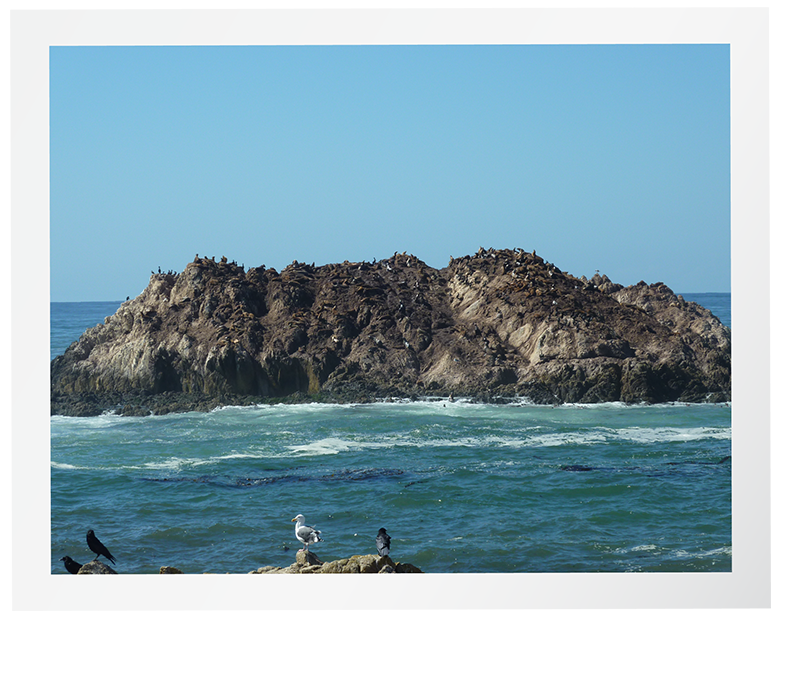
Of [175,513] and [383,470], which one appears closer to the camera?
[175,513]

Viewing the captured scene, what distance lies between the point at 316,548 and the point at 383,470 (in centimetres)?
261

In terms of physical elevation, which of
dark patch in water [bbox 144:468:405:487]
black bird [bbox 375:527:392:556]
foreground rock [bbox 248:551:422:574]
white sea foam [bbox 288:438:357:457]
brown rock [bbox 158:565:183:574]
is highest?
white sea foam [bbox 288:438:357:457]

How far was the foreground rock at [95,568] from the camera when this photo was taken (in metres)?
7.68

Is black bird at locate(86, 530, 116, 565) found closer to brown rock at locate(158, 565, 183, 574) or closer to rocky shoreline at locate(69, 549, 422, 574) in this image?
rocky shoreline at locate(69, 549, 422, 574)

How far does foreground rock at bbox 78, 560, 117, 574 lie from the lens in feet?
25.2

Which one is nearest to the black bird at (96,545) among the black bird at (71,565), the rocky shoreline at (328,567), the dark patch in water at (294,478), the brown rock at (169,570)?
the rocky shoreline at (328,567)

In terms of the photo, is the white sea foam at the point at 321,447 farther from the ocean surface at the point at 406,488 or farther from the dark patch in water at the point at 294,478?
the dark patch in water at the point at 294,478

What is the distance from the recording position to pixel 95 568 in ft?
25.3

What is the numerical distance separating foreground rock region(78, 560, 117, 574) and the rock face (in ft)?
19.4

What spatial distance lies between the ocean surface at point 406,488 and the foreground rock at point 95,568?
0.36 meters

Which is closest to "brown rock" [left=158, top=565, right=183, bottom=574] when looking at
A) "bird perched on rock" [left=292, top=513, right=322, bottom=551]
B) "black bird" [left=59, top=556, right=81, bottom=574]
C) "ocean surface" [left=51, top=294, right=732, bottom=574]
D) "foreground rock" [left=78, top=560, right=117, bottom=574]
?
"ocean surface" [left=51, top=294, right=732, bottom=574]

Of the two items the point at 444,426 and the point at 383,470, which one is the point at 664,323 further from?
the point at 383,470

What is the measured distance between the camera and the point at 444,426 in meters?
13.4

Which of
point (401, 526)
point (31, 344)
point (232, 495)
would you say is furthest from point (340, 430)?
point (31, 344)
